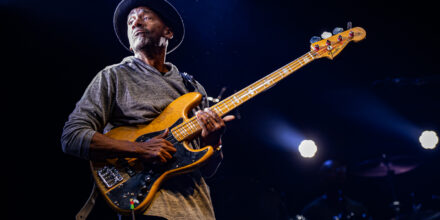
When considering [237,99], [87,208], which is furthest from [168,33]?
A: [87,208]

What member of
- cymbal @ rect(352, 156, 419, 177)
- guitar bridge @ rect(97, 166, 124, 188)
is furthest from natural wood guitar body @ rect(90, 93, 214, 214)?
cymbal @ rect(352, 156, 419, 177)

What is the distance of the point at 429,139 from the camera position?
695 cm

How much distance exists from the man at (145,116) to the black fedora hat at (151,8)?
0.11 m

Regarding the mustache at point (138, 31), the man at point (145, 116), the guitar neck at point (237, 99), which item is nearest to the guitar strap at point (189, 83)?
the man at point (145, 116)

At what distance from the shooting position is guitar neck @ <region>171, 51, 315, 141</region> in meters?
2.28

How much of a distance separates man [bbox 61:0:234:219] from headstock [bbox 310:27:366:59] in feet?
4.36

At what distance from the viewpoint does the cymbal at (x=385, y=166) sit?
20.3ft

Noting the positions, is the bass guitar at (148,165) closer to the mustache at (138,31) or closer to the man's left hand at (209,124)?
the man's left hand at (209,124)

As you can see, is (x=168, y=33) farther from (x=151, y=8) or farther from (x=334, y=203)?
(x=334, y=203)

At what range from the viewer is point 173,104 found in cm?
240

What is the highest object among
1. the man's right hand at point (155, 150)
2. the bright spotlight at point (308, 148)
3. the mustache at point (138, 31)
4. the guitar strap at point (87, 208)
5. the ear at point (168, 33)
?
the ear at point (168, 33)

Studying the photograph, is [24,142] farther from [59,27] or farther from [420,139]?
[420,139]

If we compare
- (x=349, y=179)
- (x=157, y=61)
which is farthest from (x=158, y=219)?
(x=349, y=179)

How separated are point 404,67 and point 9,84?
8.06m
